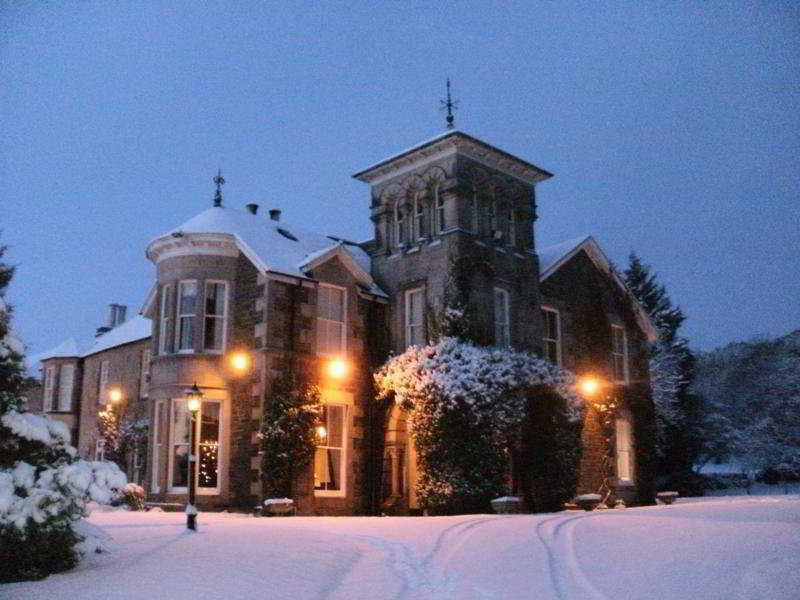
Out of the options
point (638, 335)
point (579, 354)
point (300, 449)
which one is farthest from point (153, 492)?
point (638, 335)

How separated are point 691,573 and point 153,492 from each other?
16647mm

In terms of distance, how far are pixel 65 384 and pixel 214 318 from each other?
665 inches

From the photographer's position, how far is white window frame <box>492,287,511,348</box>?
26.2m

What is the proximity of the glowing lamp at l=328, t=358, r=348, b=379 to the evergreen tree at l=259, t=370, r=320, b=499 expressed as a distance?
1.58 m

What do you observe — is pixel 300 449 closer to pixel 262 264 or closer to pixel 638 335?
pixel 262 264

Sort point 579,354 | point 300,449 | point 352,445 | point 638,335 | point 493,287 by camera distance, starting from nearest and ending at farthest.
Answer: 1. point 300,449
2. point 352,445
3. point 493,287
4. point 579,354
5. point 638,335

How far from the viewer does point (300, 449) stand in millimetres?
22359

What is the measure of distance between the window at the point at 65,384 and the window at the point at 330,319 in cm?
1774

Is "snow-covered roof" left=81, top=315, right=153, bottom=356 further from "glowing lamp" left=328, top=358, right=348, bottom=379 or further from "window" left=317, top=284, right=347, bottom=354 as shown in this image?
"glowing lamp" left=328, top=358, right=348, bottom=379

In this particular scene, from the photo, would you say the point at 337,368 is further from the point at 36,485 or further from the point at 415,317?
the point at 36,485

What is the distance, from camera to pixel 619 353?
31.6 metres

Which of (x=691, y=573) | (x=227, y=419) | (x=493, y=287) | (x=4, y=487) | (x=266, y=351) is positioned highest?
(x=493, y=287)

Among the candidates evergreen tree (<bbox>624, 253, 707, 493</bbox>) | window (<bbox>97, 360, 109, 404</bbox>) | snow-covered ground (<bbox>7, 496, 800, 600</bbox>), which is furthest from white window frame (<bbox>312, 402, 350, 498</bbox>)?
evergreen tree (<bbox>624, 253, 707, 493</bbox>)

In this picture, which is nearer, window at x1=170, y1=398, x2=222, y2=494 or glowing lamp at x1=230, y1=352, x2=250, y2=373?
window at x1=170, y1=398, x2=222, y2=494
